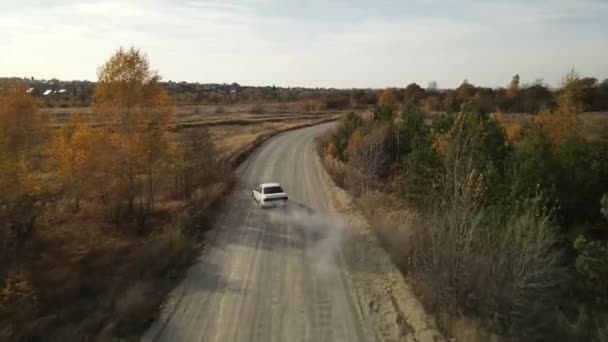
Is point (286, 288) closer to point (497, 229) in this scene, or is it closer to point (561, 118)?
point (497, 229)

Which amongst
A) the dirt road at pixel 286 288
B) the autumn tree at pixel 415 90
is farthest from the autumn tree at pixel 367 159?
the autumn tree at pixel 415 90

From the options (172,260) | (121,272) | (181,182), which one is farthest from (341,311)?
(181,182)

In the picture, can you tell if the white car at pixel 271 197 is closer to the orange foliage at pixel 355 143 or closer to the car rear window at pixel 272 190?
the car rear window at pixel 272 190

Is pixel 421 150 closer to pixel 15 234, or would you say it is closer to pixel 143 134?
pixel 143 134

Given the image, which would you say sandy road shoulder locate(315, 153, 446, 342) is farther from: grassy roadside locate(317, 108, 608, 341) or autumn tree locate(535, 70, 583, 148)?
autumn tree locate(535, 70, 583, 148)

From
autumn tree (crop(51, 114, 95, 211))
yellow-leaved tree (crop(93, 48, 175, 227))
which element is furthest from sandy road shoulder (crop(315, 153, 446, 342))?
autumn tree (crop(51, 114, 95, 211))

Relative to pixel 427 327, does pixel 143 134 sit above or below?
above
